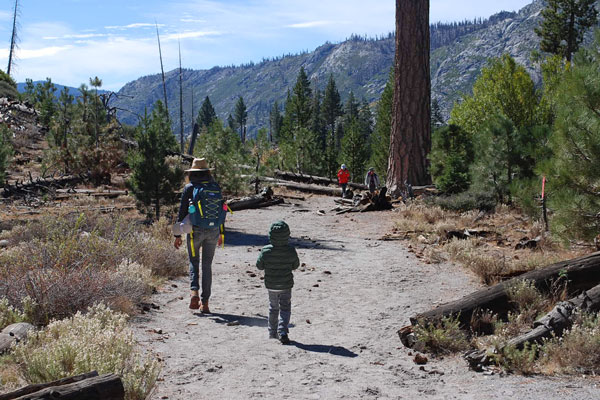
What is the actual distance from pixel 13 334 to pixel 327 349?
10.7ft

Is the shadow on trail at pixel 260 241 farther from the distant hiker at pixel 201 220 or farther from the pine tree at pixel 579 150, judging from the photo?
Answer: the distant hiker at pixel 201 220

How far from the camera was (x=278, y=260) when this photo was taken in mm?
6086

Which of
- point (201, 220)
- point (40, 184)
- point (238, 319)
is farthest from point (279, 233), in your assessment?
point (40, 184)

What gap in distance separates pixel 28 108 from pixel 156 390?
139 feet

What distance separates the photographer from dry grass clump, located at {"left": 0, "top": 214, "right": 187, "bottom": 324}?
629 cm

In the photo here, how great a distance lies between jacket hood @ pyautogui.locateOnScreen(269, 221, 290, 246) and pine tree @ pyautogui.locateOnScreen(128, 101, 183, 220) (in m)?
8.98

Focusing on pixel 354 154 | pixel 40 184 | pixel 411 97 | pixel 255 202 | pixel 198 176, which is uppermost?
pixel 411 97

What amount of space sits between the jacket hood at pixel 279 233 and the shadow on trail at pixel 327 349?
1.16m

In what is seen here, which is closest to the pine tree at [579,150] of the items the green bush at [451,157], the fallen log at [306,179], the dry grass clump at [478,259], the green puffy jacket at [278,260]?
the dry grass clump at [478,259]

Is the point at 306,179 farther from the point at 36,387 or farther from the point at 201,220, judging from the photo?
the point at 36,387

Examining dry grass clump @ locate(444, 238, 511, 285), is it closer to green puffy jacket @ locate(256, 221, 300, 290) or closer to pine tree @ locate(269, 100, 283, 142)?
green puffy jacket @ locate(256, 221, 300, 290)

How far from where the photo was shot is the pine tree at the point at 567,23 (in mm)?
40312

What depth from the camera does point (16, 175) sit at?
26.4m

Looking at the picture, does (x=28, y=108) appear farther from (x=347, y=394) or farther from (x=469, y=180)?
(x=347, y=394)
